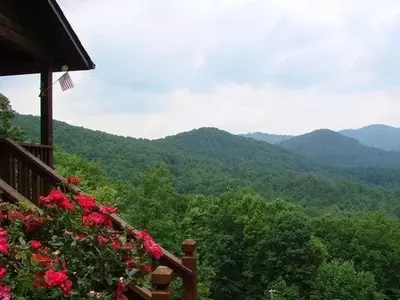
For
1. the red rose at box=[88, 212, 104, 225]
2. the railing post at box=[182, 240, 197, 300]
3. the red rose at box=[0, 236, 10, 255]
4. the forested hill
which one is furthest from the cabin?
the forested hill

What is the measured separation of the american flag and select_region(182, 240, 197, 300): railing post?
2.48 m

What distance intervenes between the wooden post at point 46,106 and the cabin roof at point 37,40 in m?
0.12

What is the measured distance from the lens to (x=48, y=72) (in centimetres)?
555

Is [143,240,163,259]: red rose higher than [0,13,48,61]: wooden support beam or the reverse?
the reverse

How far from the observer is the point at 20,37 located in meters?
5.02

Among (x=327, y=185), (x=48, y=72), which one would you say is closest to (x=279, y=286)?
(x=48, y=72)

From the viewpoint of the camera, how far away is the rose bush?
231 centimetres

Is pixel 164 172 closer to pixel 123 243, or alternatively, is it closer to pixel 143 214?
pixel 143 214

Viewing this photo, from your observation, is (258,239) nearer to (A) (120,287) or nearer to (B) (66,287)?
(A) (120,287)

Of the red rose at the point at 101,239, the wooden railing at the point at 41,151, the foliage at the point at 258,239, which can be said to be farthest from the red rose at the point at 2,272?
the foliage at the point at 258,239

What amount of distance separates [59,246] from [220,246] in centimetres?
2936

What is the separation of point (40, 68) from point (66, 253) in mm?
3396

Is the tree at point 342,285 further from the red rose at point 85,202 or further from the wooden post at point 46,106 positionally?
the red rose at point 85,202

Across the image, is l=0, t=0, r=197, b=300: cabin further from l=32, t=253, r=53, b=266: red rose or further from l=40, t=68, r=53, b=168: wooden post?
l=32, t=253, r=53, b=266: red rose
